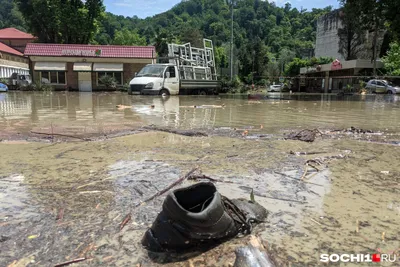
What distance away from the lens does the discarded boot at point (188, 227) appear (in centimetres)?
236

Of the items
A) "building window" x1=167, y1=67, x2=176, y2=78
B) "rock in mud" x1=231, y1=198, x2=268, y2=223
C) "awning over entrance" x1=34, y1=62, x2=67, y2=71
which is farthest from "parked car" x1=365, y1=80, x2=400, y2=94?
"rock in mud" x1=231, y1=198, x2=268, y2=223

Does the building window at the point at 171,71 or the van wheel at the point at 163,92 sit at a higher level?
the building window at the point at 171,71

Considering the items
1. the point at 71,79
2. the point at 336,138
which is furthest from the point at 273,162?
the point at 71,79

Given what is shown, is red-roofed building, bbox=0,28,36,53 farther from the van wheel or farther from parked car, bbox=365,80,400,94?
parked car, bbox=365,80,400,94

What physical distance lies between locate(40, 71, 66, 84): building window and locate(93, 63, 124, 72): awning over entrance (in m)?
3.66

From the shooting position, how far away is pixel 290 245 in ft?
8.09

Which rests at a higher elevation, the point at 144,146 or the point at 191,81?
Result: the point at 191,81

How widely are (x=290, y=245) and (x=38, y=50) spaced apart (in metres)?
34.6

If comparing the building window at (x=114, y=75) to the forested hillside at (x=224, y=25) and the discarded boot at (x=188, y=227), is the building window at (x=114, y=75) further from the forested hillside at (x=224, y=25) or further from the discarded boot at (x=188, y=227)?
the forested hillside at (x=224, y=25)

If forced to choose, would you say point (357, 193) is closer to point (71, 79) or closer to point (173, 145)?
point (173, 145)

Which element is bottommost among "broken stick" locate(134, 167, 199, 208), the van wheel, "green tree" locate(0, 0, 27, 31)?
"broken stick" locate(134, 167, 199, 208)

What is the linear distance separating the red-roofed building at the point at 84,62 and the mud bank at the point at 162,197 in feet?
90.4

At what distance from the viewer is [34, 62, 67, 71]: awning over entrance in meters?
31.8

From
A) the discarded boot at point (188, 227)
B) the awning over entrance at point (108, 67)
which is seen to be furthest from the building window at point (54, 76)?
the discarded boot at point (188, 227)
